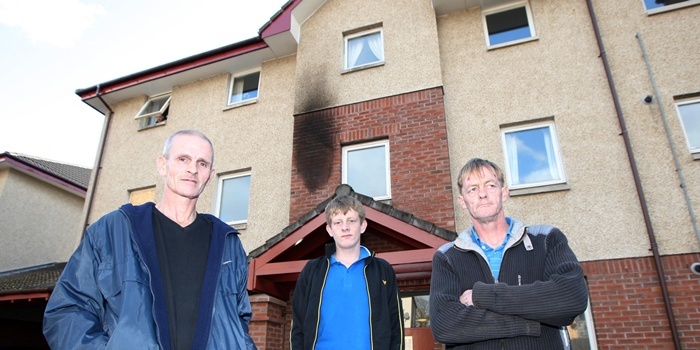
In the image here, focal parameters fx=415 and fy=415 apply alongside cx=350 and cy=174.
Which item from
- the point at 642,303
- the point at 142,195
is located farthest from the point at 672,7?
the point at 142,195

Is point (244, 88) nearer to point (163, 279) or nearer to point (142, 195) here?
point (142, 195)

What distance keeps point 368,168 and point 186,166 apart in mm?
5619

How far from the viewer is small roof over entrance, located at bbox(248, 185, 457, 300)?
5.43 m

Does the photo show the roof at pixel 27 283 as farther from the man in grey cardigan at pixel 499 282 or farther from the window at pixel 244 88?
the man in grey cardigan at pixel 499 282

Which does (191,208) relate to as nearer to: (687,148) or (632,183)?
(632,183)

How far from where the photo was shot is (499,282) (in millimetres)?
2361

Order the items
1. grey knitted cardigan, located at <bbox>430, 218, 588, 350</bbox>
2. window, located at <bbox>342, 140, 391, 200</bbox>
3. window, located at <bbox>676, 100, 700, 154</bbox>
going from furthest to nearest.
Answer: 1. window, located at <bbox>342, 140, 391, 200</bbox>
2. window, located at <bbox>676, 100, 700, 154</bbox>
3. grey knitted cardigan, located at <bbox>430, 218, 588, 350</bbox>

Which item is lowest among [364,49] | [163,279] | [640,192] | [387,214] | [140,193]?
[163,279]

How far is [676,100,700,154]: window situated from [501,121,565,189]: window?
1.80 metres

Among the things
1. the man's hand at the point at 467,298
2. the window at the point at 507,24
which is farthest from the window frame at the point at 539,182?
the man's hand at the point at 467,298

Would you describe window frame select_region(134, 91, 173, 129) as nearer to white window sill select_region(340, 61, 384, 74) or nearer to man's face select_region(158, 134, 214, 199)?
white window sill select_region(340, 61, 384, 74)

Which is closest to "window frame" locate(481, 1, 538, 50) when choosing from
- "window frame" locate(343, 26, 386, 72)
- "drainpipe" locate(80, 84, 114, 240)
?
"window frame" locate(343, 26, 386, 72)

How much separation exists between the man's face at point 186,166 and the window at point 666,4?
825cm

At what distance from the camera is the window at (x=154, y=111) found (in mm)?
10930
